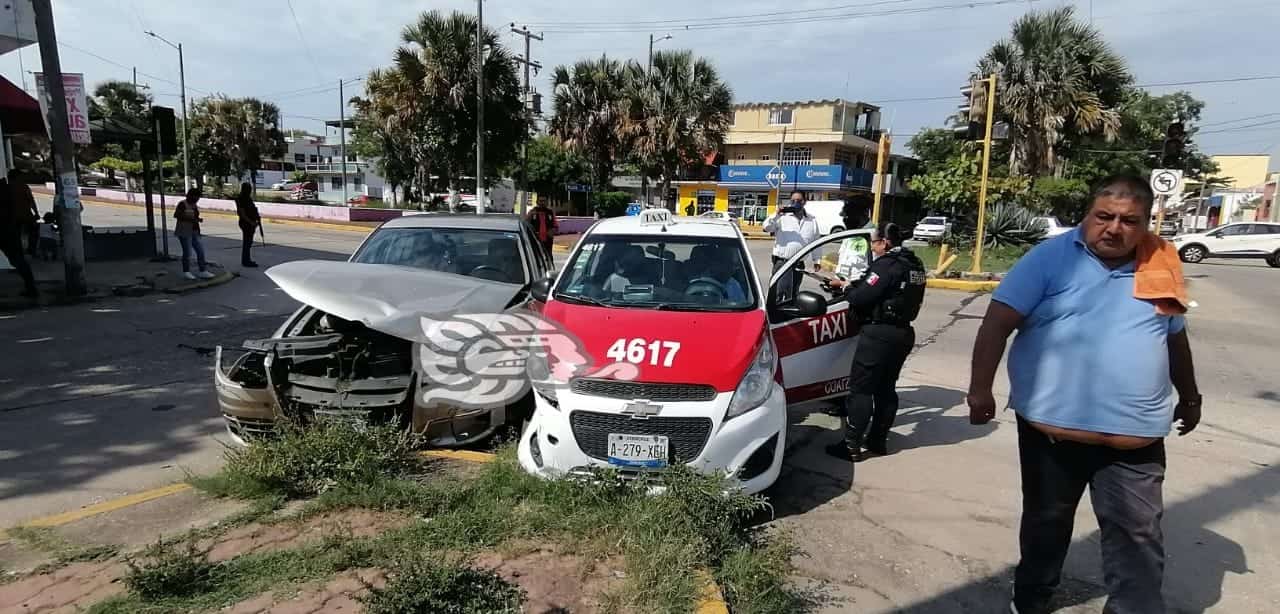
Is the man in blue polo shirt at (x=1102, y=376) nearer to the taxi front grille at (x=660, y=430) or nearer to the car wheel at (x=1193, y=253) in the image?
the taxi front grille at (x=660, y=430)

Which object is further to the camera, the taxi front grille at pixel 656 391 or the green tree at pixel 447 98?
the green tree at pixel 447 98

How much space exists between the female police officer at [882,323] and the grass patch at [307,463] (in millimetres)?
2954

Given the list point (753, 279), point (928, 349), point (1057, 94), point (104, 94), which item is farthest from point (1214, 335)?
point (104, 94)

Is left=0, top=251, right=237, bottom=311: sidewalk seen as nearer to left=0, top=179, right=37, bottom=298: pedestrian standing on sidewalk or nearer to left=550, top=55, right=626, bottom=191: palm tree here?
left=0, top=179, right=37, bottom=298: pedestrian standing on sidewalk

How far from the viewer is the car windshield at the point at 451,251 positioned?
582 cm

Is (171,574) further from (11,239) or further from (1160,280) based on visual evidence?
(11,239)

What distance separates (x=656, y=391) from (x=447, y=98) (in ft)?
76.1

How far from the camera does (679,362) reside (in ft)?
11.9

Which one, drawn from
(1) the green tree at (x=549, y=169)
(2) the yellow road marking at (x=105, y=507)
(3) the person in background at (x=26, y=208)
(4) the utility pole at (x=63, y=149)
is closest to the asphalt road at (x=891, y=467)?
(2) the yellow road marking at (x=105, y=507)

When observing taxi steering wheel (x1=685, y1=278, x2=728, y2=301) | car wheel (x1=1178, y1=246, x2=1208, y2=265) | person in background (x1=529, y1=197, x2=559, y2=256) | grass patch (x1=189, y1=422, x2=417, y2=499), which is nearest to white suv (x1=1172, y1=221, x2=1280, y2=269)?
car wheel (x1=1178, y1=246, x2=1208, y2=265)

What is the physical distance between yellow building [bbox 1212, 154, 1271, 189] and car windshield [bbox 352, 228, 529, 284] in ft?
314

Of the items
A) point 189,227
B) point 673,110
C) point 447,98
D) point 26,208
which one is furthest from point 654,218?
point 673,110

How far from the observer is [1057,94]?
73.4 ft

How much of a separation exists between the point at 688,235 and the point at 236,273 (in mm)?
11274
